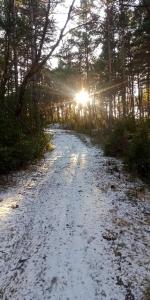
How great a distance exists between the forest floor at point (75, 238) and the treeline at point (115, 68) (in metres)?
2.29

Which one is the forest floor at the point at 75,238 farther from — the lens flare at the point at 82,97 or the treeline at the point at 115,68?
the lens flare at the point at 82,97

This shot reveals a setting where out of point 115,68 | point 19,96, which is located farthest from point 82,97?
point 19,96

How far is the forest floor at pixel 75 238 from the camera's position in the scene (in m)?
4.23

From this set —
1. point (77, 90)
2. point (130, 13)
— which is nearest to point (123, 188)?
point (130, 13)

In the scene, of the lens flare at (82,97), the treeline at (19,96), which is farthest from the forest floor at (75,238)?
the lens flare at (82,97)

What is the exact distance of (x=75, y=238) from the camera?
17.9 feet

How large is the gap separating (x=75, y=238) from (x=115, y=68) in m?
26.3

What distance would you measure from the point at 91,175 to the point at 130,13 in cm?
1972

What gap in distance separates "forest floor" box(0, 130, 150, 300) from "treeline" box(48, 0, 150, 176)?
229 centimetres

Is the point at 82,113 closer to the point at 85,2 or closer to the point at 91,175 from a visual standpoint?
the point at 85,2

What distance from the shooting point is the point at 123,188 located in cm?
832

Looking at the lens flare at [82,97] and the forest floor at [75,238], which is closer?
the forest floor at [75,238]

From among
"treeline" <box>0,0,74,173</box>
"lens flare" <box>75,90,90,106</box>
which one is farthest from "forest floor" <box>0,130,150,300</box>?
"lens flare" <box>75,90,90,106</box>

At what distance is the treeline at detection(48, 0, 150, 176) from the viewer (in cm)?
1048
